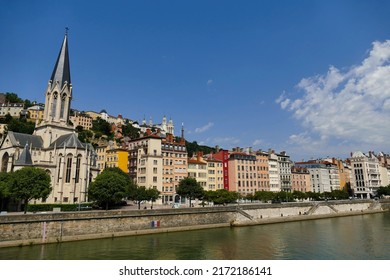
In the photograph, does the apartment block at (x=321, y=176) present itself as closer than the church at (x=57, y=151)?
No

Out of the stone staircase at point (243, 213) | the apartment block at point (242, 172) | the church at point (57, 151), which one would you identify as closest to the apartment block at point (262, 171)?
the apartment block at point (242, 172)

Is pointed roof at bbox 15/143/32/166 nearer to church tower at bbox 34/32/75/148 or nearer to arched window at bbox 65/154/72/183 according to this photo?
arched window at bbox 65/154/72/183

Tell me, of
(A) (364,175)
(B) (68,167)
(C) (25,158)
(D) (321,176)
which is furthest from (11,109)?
(A) (364,175)

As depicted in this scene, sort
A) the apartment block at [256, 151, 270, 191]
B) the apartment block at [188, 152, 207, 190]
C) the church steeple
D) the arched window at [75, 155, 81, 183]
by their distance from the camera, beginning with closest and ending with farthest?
1. the arched window at [75, 155, 81, 183]
2. the church steeple
3. the apartment block at [188, 152, 207, 190]
4. the apartment block at [256, 151, 270, 191]

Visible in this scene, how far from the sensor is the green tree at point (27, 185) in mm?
36338

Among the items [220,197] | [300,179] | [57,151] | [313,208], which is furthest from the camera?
[300,179]

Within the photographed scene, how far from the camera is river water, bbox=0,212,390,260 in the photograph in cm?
2302

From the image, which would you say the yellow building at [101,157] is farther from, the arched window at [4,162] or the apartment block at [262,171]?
the apartment block at [262,171]

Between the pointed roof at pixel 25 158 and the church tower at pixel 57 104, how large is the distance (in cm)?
577

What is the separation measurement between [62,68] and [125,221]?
39.5m

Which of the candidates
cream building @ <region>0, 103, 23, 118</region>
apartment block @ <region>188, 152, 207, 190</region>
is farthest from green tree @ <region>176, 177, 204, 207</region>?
cream building @ <region>0, 103, 23, 118</region>

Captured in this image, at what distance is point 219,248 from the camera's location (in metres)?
26.6

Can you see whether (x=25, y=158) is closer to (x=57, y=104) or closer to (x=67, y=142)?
(x=67, y=142)
